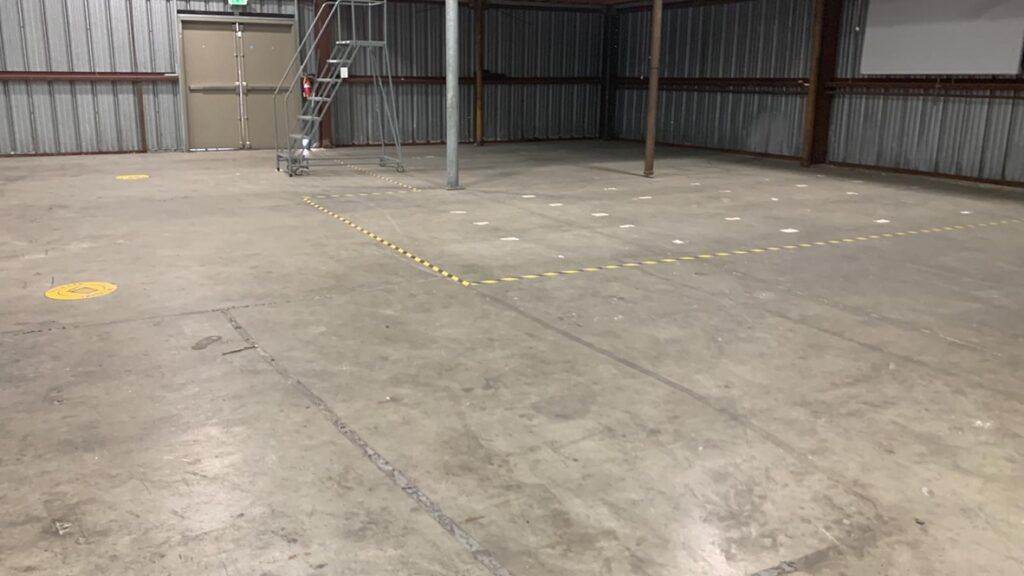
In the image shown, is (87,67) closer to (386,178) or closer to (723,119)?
(386,178)

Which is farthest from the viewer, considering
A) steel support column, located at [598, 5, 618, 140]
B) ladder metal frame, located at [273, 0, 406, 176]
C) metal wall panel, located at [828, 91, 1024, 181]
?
steel support column, located at [598, 5, 618, 140]

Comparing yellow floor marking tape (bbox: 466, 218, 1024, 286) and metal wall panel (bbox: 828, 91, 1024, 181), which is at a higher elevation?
metal wall panel (bbox: 828, 91, 1024, 181)

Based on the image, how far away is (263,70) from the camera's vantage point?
66.1ft

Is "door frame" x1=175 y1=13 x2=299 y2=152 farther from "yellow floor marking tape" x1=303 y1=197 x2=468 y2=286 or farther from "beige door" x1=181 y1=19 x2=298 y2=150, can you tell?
"yellow floor marking tape" x1=303 y1=197 x2=468 y2=286

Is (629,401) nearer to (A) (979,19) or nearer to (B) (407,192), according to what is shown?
(B) (407,192)

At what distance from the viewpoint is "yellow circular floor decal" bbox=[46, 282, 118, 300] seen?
7.16 meters

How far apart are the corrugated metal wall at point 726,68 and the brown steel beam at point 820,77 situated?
0.79 metres

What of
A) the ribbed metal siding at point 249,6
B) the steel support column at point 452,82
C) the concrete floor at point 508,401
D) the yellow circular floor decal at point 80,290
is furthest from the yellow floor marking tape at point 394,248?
the ribbed metal siding at point 249,6

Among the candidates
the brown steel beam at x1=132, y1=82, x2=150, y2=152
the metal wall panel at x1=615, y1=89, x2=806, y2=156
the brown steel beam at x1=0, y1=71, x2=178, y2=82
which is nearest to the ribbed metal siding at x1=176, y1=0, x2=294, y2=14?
the brown steel beam at x1=0, y1=71, x2=178, y2=82

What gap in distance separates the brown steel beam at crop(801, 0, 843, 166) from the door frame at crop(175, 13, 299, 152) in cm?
1278

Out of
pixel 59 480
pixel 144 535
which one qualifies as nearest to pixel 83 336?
pixel 59 480

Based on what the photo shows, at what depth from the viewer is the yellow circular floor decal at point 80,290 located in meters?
7.16

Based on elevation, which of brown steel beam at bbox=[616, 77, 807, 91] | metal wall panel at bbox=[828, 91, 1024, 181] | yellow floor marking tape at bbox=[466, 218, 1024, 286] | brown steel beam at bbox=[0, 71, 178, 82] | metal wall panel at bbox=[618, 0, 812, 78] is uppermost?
metal wall panel at bbox=[618, 0, 812, 78]

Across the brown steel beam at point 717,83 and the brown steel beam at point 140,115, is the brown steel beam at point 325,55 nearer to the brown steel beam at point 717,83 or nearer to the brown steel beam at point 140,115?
the brown steel beam at point 140,115
